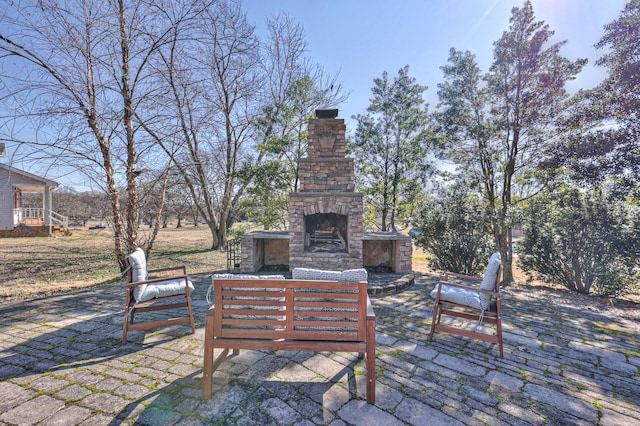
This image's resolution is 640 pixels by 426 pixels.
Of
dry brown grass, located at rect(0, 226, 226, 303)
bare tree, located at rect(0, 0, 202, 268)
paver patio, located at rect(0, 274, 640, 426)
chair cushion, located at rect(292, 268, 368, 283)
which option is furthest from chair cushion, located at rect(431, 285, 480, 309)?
dry brown grass, located at rect(0, 226, 226, 303)

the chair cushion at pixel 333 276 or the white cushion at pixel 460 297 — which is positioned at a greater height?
the chair cushion at pixel 333 276

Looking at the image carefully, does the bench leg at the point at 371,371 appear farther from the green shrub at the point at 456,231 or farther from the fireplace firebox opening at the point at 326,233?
the green shrub at the point at 456,231

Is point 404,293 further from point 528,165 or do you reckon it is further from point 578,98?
point 578,98

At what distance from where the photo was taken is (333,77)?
32.5 ft

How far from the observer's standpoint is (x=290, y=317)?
6.89ft

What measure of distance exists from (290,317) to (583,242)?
21.9ft

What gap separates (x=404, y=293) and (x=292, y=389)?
3256 mm

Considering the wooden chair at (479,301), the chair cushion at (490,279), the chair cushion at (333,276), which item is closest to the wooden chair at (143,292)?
the chair cushion at (333,276)

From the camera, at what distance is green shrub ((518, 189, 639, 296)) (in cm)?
538

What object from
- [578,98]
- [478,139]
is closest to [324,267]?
[478,139]

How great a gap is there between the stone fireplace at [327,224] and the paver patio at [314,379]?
245cm

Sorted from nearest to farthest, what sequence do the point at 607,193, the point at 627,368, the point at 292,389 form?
the point at 292,389 < the point at 627,368 < the point at 607,193

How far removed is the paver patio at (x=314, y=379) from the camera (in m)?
1.85

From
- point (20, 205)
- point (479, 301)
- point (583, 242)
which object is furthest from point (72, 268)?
point (20, 205)
